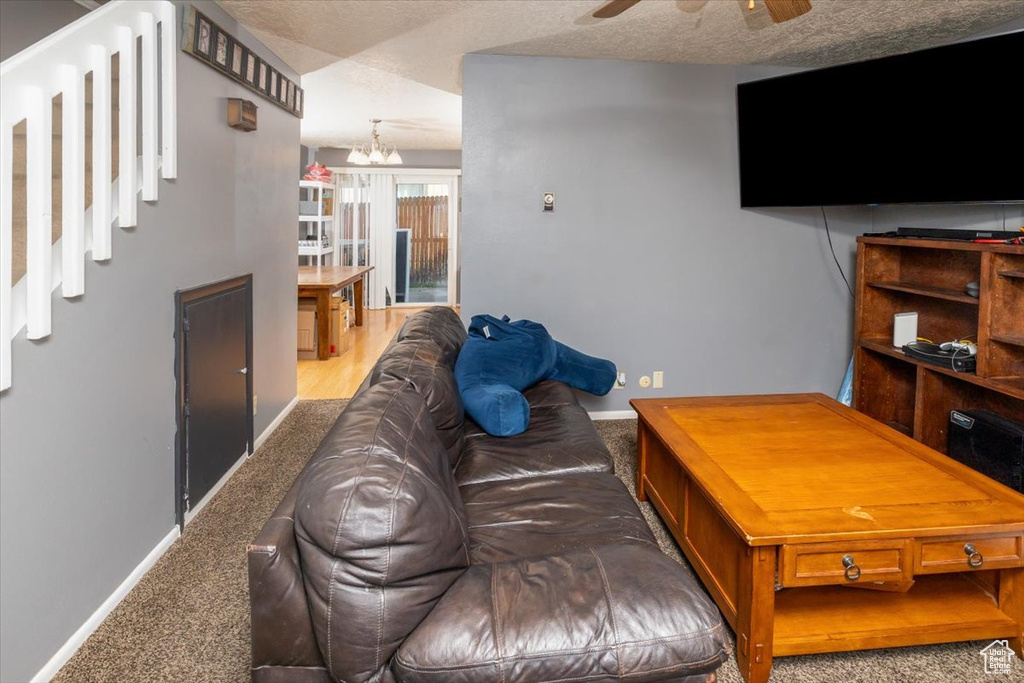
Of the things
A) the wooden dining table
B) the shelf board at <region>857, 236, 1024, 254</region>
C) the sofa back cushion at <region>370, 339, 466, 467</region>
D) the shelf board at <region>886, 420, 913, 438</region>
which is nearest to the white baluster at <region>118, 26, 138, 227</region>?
the sofa back cushion at <region>370, 339, 466, 467</region>

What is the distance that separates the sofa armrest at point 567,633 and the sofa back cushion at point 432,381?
1.01 meters

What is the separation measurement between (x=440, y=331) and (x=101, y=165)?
1.62 metres

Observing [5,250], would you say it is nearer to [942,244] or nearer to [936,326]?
[942,244]

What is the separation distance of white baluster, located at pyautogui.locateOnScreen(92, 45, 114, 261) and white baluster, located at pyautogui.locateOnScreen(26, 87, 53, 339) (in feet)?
1.08

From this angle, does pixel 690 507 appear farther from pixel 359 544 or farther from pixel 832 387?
pixel 832 387

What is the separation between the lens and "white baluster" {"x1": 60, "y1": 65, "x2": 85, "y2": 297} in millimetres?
2160

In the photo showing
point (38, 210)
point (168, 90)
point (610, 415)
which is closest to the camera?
point (38, 210)

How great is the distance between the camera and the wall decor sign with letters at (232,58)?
10.1 feet

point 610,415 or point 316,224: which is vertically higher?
point 316,224

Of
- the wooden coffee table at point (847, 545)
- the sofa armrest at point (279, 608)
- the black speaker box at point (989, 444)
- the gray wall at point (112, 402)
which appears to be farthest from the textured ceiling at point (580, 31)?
the sofa armrest at point (279, 608)

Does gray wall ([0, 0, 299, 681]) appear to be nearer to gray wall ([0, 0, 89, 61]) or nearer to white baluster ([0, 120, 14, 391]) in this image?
white baluster ([0, 120, 14, 391])

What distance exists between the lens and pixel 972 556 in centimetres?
210

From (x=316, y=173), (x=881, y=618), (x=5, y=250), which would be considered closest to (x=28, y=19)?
(x=5, y=250)

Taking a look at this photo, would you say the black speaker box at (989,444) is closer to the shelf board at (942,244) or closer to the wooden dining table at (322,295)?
the shelf board at (942,244)
